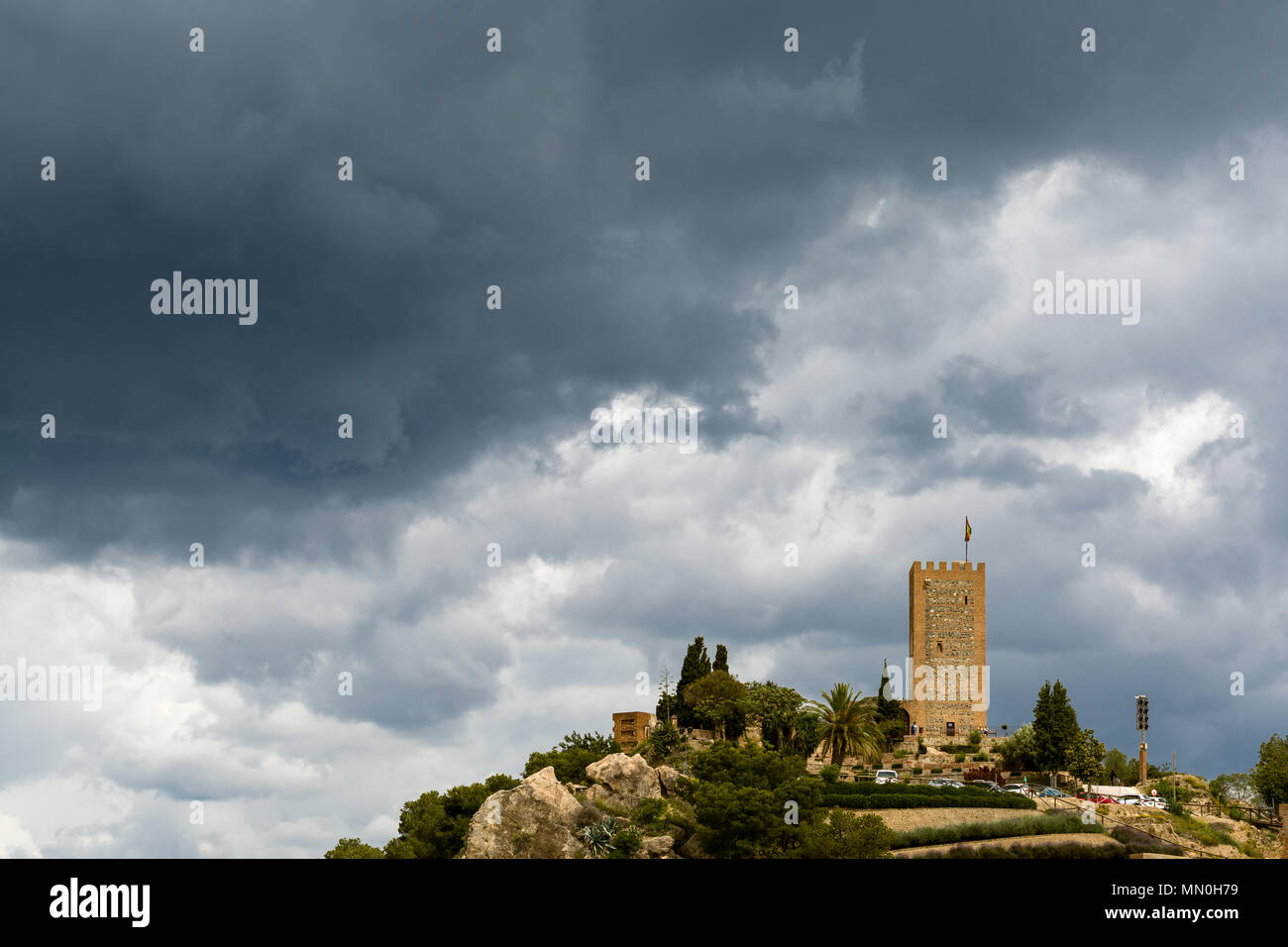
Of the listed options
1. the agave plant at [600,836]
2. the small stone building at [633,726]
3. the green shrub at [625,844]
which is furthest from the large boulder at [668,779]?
the small stone building at [633,726]

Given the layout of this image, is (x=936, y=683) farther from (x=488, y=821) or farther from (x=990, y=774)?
(x=488, y=821)

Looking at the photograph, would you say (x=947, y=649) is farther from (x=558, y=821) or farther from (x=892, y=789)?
(x=558, y=821)

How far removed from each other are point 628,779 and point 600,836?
5597 mm

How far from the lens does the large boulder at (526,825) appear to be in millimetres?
52812

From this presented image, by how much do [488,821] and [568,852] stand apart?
416 centimetres

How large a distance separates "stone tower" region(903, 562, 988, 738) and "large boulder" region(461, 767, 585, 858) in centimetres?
5821

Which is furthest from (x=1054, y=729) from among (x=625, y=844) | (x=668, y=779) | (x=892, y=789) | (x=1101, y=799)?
(x=625, y=844)

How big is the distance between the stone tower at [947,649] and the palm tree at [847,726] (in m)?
29.4

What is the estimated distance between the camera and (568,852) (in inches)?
2069

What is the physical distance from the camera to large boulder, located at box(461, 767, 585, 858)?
5281cm

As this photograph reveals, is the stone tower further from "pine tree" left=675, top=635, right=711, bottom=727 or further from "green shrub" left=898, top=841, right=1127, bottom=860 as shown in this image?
"green shrub" left=898, top=841, right=1127, bottom=860

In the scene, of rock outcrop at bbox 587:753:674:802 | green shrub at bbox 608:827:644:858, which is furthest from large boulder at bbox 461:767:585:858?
rock outcrop at bbox 587:753:674:802
